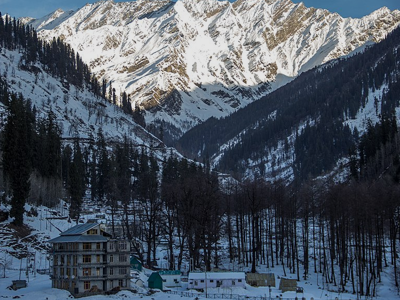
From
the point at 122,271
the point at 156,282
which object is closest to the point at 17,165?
the point at 122,271

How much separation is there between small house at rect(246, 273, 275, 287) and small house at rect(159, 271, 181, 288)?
8.65 metres

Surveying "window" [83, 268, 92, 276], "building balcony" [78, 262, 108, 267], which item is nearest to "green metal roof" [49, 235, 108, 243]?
"building balcony" [78, 262, 108, 267]

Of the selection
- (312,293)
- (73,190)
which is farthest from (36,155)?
(312,293)

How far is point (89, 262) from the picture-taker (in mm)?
55594

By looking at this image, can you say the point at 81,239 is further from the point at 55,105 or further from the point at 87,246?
the point at 55,105

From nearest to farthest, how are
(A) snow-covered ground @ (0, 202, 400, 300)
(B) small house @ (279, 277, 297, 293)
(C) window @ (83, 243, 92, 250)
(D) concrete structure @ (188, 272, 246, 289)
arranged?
(A) snow-covered ground @ (0, 202, 400, 300)
(C) window @ (83, 243, 92, 250)
(D) concrete structure @ (188, 272, 246, 289)
(B) small house @ (279, 277, 297, 293)

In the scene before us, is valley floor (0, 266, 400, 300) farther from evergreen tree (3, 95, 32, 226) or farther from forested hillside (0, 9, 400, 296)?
evergreen tree (3, 95, 32, 226)

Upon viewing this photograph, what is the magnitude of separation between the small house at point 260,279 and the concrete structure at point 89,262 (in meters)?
15.9

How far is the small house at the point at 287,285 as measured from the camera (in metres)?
62.2

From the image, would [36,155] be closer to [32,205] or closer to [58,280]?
[32,205]

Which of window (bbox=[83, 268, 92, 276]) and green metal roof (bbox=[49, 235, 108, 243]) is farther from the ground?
green metal roof (bbox=[49, 235, 108, 243])

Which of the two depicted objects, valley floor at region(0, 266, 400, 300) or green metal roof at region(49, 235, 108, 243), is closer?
valley floor at region(0, 266, 400, 300)

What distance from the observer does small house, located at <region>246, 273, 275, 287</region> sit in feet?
214

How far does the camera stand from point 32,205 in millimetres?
88500
